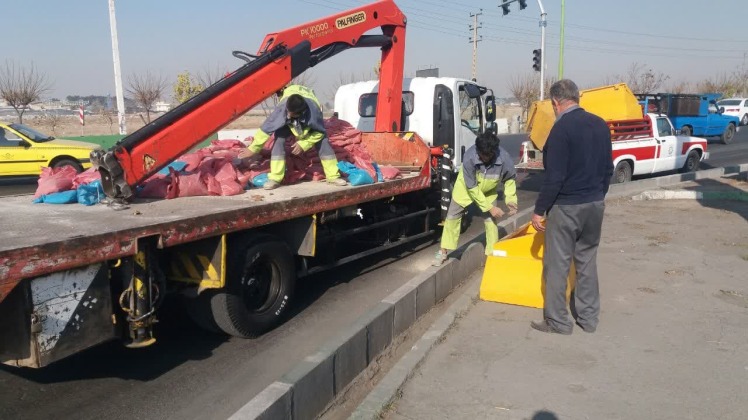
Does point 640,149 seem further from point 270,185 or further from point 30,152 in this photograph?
point 30,152

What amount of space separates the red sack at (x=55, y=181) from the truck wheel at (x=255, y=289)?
1863 millimetres

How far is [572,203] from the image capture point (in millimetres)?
4555

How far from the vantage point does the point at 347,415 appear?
3.71 meters

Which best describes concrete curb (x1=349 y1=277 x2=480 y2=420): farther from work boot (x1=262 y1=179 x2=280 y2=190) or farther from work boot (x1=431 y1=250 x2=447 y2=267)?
work boot (x1=262 y1=179 x2=280 y2=190)

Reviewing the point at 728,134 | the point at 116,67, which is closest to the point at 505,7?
the point at 728,134

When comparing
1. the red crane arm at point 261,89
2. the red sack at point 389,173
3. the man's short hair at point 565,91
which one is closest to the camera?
the man's short hair at point 565,91

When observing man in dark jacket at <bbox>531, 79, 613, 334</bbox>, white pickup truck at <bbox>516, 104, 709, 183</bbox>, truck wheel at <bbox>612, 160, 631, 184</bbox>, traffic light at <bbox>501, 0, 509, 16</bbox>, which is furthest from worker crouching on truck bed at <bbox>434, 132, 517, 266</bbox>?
traffic light at <bbox>501, 0, 509, 16</bbox>

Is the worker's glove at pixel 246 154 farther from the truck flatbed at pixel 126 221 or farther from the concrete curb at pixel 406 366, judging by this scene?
the concrete curb at pixel 406 366

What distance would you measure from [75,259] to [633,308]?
15.3 ft

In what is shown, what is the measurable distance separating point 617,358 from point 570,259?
0.86 metres

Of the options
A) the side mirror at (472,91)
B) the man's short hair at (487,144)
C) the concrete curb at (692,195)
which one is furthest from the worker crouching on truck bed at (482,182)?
the concrete curb at (692,195)

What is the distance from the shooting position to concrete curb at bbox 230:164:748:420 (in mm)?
3180

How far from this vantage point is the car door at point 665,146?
584 inches

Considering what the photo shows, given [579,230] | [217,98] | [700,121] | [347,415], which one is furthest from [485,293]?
[700,121]
